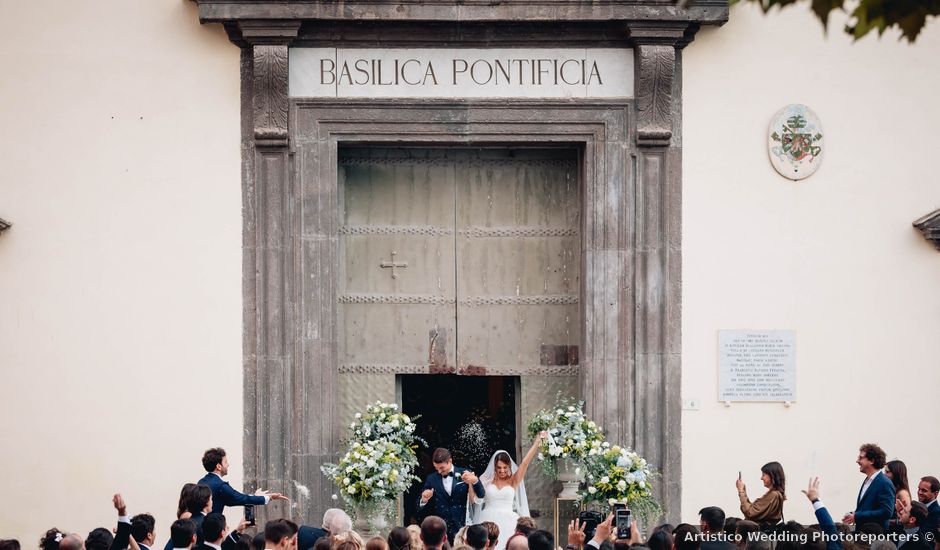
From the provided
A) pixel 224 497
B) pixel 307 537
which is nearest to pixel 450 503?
pixel 224 497

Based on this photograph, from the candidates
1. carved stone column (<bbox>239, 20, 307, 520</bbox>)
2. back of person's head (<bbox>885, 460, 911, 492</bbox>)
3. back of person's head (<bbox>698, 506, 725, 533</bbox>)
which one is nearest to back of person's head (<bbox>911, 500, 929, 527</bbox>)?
back of person's head (<bbox>885, 460, 911, 492</bbox>)

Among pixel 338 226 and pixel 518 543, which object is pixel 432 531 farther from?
pixel 338 226

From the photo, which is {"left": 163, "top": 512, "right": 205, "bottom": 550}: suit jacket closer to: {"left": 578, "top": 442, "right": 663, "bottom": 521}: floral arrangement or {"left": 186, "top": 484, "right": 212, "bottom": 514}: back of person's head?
{"left": 186, "top": 484, "right": 212, "bottom": 514}: back of person's head

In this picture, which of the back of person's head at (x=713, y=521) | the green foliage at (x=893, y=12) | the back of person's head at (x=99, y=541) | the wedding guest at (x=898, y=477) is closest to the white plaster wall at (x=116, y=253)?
the back of person's head at (x=99, y=541)

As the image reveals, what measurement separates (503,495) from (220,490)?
2.55m

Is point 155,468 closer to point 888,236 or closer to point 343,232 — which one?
point 343,232

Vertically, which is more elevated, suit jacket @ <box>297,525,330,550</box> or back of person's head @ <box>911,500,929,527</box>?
back of person's head @ <box>911,500,929,527</box>

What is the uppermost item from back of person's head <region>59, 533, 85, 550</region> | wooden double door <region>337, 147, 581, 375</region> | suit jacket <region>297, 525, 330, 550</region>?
wooden double door <region>337, 147, 581, 375</region>

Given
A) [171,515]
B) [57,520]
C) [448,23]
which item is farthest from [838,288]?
[57,520]

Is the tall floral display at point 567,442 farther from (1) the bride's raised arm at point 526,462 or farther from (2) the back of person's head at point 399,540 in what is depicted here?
(2) the back of person's head at point 399,540

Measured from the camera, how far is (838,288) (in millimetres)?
13445

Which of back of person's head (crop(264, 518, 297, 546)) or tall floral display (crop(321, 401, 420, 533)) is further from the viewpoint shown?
tall floral display (crop(321, 401, 420, 533))

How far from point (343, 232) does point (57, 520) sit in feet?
11.5

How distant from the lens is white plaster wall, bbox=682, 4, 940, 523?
527 inches
